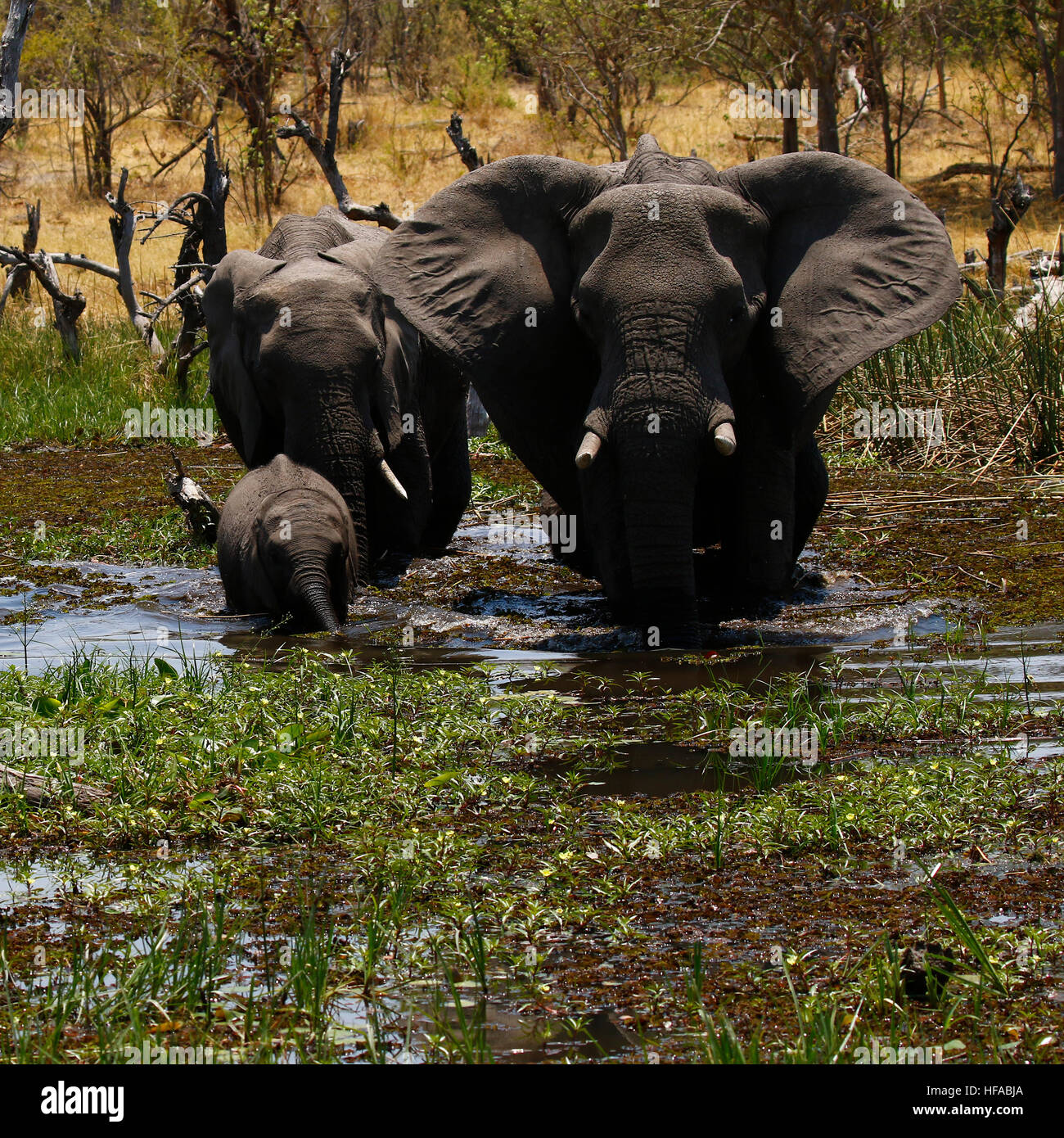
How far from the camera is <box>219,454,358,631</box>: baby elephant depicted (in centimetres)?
839

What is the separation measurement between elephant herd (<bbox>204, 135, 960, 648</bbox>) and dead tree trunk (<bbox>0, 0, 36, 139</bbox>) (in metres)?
3.86

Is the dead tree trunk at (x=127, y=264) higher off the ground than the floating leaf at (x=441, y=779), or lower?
higher

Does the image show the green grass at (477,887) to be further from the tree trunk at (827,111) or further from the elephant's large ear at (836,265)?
→ the tree trunk at (827,111)

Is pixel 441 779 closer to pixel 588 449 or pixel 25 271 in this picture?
pixel 588 449

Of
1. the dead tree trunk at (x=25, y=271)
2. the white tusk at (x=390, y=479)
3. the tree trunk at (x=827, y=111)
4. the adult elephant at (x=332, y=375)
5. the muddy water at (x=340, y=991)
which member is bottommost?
the muddy water at (x=340, y=991)

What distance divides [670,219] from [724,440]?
1.15m

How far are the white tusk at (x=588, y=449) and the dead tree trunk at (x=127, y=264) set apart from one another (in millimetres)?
11739

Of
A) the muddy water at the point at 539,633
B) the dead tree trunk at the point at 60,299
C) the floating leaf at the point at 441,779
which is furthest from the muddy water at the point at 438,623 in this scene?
the dead tree trunk at the point at 60,299

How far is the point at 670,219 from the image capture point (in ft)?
24.9

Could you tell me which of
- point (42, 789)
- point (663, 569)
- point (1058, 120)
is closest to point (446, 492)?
point (663, 569)

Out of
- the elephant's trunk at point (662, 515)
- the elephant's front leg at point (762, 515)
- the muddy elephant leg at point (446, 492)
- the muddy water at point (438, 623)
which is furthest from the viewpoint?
the muddy elephant leg at point (446, 492)

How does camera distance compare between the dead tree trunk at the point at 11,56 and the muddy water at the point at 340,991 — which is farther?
the dead tree trunk at the point at 11,56

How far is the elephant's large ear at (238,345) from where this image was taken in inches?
385

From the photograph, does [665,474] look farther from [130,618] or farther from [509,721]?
[130,618]
